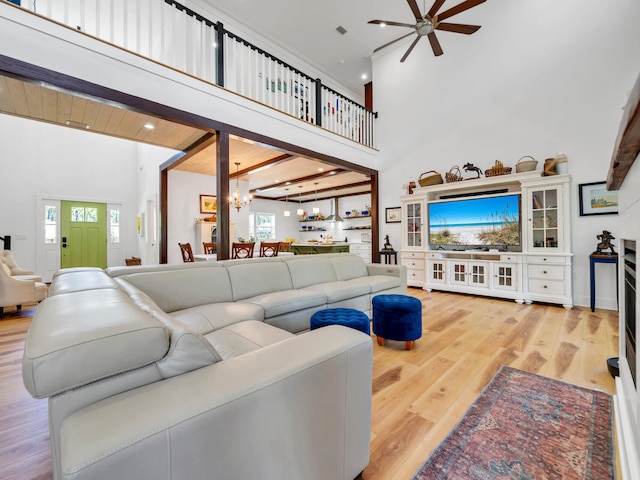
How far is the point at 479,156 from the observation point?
5078mm

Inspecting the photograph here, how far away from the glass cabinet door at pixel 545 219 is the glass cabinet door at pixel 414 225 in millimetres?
1809

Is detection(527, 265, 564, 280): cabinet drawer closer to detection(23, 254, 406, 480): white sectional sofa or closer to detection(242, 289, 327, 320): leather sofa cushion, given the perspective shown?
detection(242, 289, 327, 320): leather sofa cushion

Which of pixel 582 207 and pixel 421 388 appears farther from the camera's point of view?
pixel 582 207

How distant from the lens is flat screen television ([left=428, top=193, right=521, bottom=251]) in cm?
447

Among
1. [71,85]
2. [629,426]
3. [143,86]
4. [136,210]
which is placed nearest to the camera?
[629,426]

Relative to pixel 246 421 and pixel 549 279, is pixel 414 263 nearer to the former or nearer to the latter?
pixel 549 279

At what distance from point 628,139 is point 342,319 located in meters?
1.85

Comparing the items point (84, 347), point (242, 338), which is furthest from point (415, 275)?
point (84, 347)

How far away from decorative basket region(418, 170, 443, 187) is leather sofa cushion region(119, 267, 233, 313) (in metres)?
4.30

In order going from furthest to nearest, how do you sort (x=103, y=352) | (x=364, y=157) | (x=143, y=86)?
(x=364, y=157) → (x=143, y=86) → (x=103, y=352)

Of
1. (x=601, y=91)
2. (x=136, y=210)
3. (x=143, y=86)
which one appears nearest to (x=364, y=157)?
(x=601, y=91)

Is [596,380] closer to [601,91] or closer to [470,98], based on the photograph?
[601,91]

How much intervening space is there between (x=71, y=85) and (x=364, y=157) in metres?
4.91

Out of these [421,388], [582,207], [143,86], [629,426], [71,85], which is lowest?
[421,388]
